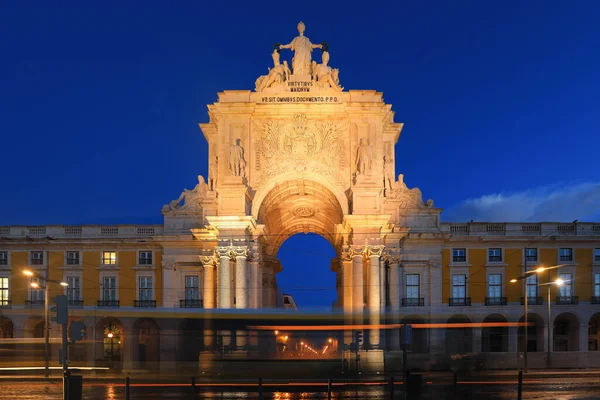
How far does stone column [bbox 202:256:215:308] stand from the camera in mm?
51938

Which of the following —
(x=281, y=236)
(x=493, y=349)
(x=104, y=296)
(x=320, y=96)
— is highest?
(x=320, y=96)

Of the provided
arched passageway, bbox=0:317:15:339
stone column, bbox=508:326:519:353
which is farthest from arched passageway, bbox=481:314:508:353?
arched passageway, bbox=0:317:15:339

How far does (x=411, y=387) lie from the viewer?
948 inches

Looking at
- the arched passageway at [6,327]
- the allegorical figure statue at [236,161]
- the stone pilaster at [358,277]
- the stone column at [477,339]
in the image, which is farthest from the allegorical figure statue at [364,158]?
the arched passageway at [6,327]

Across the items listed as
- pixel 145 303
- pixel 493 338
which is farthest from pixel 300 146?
pixel 493 338

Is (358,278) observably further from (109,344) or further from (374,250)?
(109,344)

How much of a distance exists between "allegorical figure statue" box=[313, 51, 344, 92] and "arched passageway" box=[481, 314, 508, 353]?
2190cm

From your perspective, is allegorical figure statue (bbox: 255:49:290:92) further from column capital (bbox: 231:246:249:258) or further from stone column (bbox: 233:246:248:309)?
stone column (bbox: 233:246:248:309)

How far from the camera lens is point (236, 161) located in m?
49.8

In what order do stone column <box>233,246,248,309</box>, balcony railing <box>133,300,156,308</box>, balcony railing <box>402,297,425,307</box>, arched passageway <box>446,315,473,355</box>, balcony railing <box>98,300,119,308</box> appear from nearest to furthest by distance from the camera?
arched passageway <box>446,315,473,355</box>, stone column <box>233,246,248,309</box>, balcony railing <box>402,297,425,307</box>, balcony railing <box>133,300,156,308</box>, balcony railing <box>98,300,119,308</box>

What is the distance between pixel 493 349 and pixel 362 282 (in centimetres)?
1426

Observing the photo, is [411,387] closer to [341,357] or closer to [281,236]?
[341,357]

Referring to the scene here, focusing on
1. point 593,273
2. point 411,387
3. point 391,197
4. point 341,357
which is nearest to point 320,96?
point 391,197

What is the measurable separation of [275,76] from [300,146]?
546 centimetres
